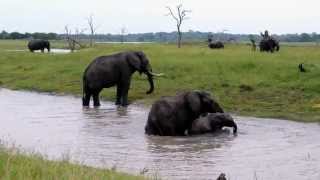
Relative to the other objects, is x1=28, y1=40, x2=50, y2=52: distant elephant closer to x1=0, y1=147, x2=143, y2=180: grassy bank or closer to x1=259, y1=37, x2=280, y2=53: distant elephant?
x1=259, y1=37, x2=280, y2=53: distant elephant

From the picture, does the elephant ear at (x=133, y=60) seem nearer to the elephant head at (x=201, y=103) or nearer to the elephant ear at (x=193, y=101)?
the elephant head at (x=201, y=103)

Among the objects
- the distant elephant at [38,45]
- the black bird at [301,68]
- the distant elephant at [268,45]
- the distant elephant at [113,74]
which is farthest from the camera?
the distant elephant at [38,45]

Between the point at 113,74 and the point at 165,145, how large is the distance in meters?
9.31

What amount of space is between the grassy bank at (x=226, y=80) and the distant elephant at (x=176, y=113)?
3.88 m

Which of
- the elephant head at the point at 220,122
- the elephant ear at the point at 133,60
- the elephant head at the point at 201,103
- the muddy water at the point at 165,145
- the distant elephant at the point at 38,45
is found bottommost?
A: the distant elephant at the point at 38,45

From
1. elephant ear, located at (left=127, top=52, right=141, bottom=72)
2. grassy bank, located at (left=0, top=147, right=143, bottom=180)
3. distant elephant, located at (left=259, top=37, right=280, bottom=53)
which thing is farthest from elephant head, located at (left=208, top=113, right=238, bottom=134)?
distant elephant, located at (left=259, top=37, right=280, bottom=53)

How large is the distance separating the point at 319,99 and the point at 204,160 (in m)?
9.64

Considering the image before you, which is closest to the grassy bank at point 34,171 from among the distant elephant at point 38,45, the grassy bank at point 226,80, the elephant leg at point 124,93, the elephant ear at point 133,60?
the grassy bank at point 226,80

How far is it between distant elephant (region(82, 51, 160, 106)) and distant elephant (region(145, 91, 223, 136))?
7062 mm

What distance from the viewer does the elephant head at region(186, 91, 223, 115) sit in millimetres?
17484

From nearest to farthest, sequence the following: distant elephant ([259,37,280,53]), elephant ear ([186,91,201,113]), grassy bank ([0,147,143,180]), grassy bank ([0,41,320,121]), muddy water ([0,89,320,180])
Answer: grassy bank ([0,147,143,180]), muddy water ([0,89,320,180]), elephant ear ([186,91,201,113]), grassy bank ([0,41,320,121]), distant elephant ([259,37,280,53])

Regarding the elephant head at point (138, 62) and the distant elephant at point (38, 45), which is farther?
the distant elephant at point (38, 45)

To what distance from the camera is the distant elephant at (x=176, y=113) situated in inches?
683

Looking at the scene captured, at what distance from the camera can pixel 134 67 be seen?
25.0m
